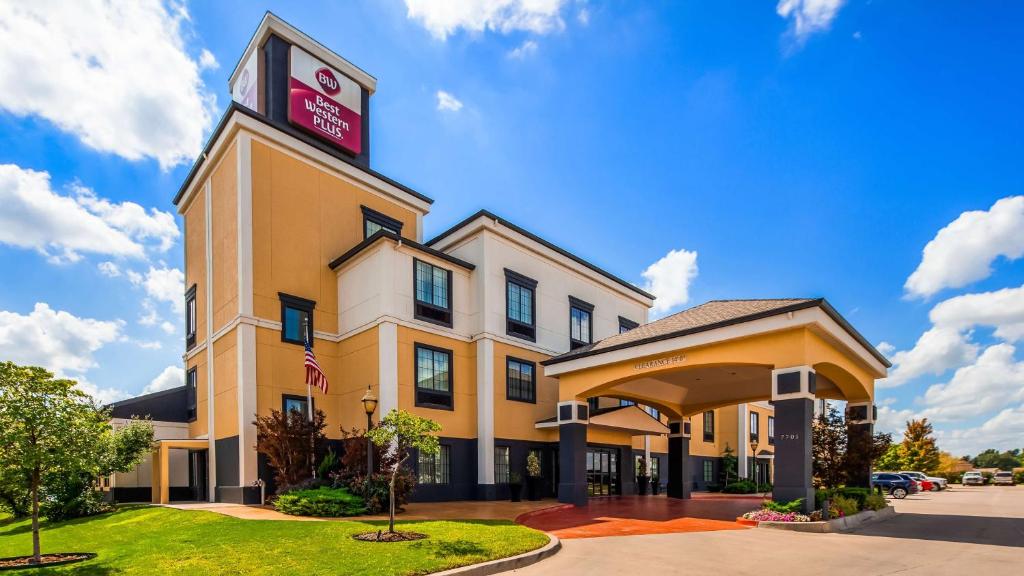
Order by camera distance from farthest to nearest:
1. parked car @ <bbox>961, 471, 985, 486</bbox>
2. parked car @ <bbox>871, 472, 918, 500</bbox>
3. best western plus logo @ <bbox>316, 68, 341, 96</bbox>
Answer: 1. parked car @ <bbox>961, 471, 985, 486</bbox>
2. parked car @ <bbox>871, 472, 918, 500</bbox>
3. best western plus logo @ <bbox>316, 68, 341, 96</bbox>

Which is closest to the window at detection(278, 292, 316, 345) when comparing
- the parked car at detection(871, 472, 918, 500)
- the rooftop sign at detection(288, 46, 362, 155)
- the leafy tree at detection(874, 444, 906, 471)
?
the rooftop sign at detection(288, 46, 362, 155)

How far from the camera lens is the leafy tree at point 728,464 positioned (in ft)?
120

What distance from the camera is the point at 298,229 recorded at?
23.6m

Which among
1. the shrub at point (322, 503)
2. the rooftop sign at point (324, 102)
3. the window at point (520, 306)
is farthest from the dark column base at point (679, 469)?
the rooftop sign at point (324, 102)

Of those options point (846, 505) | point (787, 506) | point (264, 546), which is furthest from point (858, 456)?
point (264, 546)

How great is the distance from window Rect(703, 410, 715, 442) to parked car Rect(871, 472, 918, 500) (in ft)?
28.8

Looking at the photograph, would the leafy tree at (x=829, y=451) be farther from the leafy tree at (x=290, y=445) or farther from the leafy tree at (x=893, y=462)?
the leafy tree at (x=893, y=462)

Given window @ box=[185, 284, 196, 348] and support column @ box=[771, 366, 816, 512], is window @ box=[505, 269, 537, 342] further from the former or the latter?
window @ box=[185, 284, 196, 348]

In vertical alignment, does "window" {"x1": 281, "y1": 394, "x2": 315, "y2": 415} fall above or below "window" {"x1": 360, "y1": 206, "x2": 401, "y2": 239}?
below

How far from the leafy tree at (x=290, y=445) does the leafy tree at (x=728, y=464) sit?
26204 mm

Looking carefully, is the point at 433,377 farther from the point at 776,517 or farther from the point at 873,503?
the point at 873,503

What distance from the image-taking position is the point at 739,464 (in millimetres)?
37969

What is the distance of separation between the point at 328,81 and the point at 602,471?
880 inches

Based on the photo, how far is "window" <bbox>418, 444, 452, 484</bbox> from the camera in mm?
21641
